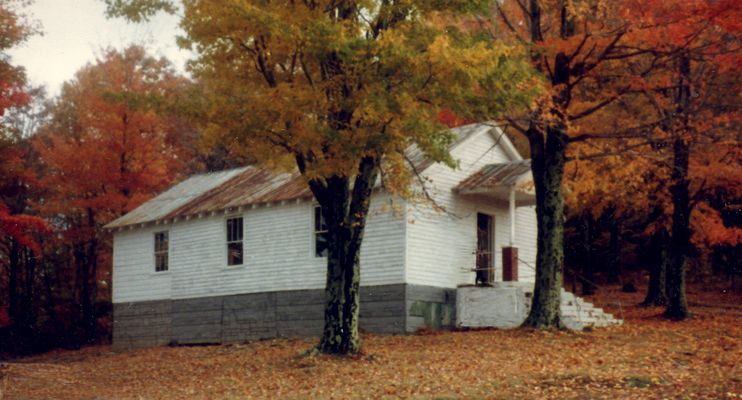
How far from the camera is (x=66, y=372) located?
22.1m

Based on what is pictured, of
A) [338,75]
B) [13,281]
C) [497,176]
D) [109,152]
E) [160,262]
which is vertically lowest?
[13,281]

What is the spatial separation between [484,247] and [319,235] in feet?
15.8

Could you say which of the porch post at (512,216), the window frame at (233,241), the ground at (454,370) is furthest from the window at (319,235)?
the porch post at (512,216)

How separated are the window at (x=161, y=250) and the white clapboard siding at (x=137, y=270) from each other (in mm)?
142

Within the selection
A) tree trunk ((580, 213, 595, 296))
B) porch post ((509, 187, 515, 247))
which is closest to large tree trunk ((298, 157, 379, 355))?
porch post ((509, 187, 515, 247))

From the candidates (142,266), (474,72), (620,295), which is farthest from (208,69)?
(620,295)

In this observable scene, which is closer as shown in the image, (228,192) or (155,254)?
(228,192)

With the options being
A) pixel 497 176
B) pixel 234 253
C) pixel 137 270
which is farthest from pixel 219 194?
pixel 497 176

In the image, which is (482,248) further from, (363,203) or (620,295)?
(620,295)

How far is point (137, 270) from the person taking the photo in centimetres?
2998

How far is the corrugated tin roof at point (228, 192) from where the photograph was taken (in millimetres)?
25391

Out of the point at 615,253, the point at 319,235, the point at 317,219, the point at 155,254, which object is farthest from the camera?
the point at 615,253

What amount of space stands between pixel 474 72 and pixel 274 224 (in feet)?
39.2

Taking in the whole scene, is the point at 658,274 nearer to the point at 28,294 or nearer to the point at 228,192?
the point at 228,192
